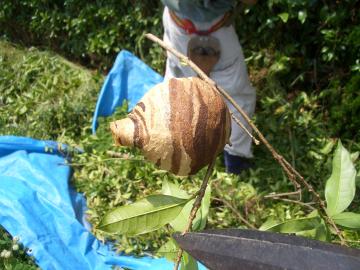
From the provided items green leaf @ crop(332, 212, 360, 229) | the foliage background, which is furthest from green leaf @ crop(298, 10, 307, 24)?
green leaf @ crop(332, 212, 360, 229)

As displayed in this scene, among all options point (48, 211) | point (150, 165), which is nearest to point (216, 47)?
point (150, 165)

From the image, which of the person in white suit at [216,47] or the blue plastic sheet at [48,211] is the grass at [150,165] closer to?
the blue plastic sheet at [48,211]

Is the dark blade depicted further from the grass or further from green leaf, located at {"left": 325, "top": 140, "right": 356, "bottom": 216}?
the grass

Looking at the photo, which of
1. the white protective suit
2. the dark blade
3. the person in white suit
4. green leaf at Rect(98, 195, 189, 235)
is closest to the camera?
the dark blade

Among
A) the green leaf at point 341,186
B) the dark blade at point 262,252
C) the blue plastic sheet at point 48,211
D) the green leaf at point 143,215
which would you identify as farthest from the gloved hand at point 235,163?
the dark blade at point 262,252

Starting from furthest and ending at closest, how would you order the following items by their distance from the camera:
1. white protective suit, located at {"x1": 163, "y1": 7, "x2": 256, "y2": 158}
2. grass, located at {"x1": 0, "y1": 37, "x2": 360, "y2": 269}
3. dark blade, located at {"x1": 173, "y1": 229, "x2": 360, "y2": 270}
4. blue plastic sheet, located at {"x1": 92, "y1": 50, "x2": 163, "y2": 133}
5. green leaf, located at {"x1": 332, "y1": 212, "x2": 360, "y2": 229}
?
blue plastic sheet, located at {"x1": 92, "y1": 50, "x2": 163, "y2": 133}
grass, located at {"x1": 0, "y1": 37, "x2": 360, "y2": 269}
white protective suit, located at {"x1": 163, "y1": 7, "x2": 256, "y2": 158}
green leaf, located at {"x1": 332, "y1": 212, "x2": 360, "y2": 229}
dark blade, located at {"x1": 173, "y1": 229, "x2": 360, "y2": 270}

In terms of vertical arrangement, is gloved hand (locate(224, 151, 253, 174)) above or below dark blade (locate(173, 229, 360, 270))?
below

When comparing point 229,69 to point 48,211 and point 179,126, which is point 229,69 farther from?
point 179,126
